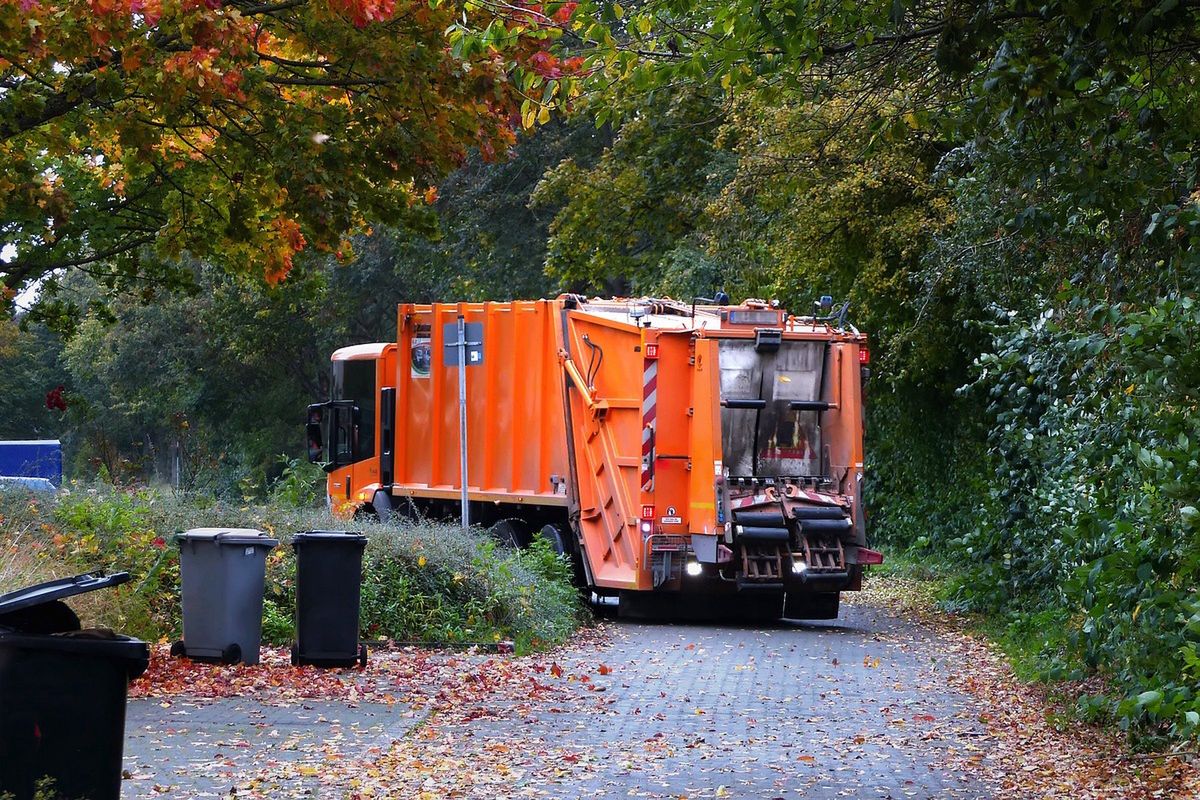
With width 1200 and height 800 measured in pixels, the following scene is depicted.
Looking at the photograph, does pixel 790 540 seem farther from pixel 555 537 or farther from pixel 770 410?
pixel 555 537

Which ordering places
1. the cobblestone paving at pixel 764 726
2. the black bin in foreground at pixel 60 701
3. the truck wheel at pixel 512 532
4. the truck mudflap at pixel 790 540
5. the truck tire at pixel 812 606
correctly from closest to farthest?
the black bin in foreground at pixel 60 701 < the cobblestone paving at pixel 764 726 < the truck mudflap at pixel 790 540 < the truck tire at pixel 812 606 < the truck wheel at pixel 512 532

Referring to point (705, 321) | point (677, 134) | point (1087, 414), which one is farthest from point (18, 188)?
point (677, 134)

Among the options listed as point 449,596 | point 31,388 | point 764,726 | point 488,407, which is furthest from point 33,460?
point 31,388

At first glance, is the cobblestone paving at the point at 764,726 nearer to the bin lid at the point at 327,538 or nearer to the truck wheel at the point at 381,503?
the bin lid at the point at 327,538

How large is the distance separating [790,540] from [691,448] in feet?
4.16

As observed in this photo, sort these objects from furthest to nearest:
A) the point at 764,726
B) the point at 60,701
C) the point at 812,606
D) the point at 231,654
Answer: the point at 812,606
the point at 231,654
the point at 764,726
the point at 60,701

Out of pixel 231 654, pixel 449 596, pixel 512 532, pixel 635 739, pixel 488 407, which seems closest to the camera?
pixel 635 739

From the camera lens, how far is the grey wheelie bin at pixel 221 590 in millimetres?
11141

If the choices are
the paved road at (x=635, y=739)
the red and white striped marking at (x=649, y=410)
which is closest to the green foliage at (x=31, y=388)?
the red and white striped marking at (x=649, y=410)

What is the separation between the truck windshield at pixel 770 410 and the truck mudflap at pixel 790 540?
0.36 meters

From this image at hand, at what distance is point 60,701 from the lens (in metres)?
6.05

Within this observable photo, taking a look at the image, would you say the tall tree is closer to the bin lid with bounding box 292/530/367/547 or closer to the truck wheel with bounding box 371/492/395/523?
the bin lid with bounding box 292/530/367/547

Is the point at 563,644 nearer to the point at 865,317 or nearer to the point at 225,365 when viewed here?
the point at 865,317

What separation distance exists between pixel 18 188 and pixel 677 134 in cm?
1353
